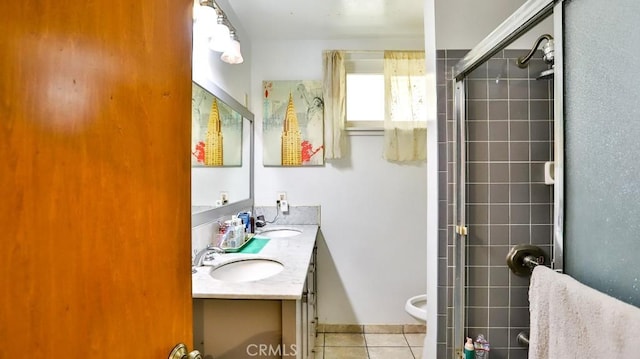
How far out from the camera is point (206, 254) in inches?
64.0

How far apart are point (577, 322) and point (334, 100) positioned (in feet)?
6.98

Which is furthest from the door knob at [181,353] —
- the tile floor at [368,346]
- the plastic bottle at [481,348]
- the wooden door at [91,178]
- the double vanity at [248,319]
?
the tile floor at [368,346]

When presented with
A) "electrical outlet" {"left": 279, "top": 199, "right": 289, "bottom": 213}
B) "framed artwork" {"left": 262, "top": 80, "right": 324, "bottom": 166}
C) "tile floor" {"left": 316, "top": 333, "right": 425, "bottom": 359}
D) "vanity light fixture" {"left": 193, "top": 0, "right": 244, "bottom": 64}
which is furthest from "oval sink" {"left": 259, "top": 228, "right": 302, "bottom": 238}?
"vanity light fixture" {"left": 193, "top": 0, "right": 244, "bottom": 64}

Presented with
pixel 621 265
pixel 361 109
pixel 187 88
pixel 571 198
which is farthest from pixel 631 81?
pixel 361 109

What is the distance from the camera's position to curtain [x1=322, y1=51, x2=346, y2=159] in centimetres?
251

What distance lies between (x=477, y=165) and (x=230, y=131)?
1.55 metres

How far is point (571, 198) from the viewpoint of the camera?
2.79 ft

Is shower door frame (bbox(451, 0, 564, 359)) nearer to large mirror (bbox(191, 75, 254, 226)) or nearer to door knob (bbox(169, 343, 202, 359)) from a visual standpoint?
door knob (bbox(169, 343, 202, 359))

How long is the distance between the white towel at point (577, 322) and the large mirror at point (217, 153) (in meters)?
1.38

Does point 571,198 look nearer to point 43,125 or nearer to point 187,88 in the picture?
point 187,88

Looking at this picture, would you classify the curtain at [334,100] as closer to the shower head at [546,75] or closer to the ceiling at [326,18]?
the ceiling at [326,18]

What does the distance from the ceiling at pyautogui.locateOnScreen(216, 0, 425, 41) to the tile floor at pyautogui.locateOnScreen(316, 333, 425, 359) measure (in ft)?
8.27

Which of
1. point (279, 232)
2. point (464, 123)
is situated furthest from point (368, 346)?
point (464, 123)

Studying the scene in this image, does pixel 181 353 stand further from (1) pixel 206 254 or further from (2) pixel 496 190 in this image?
(2) pixel 496 190
